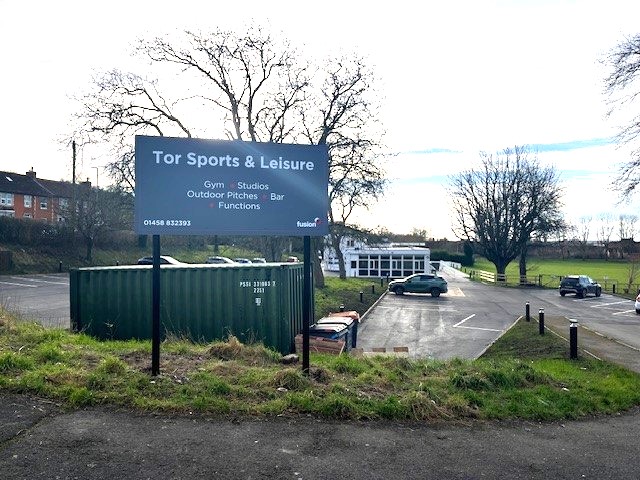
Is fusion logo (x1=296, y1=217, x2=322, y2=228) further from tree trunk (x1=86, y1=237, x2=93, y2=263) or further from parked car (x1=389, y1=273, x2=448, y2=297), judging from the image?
tree trunk (x1=86, y1=237, x2=93, y2=263)

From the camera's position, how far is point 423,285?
34094 millimetres

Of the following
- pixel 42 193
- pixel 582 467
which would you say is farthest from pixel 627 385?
pixel 42 193

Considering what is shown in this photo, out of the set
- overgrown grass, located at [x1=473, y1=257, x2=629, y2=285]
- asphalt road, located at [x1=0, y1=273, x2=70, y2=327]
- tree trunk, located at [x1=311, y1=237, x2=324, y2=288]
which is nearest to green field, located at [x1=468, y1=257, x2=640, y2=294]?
overgrown grass, located at [x1=473, y1=257, x2=629, y2=285]

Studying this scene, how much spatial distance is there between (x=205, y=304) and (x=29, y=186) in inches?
2503

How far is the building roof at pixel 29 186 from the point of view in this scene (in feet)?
205

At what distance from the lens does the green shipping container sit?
12086mm

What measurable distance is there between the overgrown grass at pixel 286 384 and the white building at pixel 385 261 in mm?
38791

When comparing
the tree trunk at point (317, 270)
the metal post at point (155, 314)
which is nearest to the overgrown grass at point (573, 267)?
the tree trunk at point (317, 270)

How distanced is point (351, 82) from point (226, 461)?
1108 inches

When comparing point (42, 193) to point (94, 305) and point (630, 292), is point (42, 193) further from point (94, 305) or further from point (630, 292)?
point (630, 292)

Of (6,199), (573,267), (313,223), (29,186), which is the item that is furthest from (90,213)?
(573,267)

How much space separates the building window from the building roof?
65cm

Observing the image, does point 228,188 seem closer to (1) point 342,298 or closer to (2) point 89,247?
(1) point 342,298

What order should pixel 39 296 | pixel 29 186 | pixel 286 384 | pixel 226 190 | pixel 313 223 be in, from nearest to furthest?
pixel 286 384 < pixel 226 190 < pixel 313 223 < pixel 39 296 < pixel 29 186
